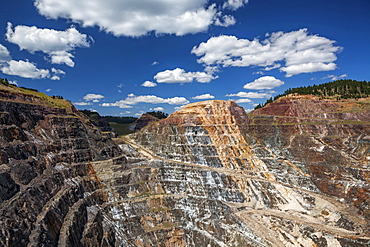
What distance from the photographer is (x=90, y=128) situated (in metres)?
79.2

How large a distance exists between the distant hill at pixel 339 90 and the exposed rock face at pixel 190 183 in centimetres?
1617

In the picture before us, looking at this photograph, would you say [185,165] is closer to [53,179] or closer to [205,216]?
[205,216]

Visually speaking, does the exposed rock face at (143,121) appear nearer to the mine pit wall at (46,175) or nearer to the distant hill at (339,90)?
the mine pit wall at (46,175)

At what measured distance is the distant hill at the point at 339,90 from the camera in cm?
10193

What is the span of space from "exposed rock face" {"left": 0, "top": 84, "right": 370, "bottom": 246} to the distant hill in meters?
16.2

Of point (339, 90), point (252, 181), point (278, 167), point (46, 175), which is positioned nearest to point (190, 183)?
point (252, 181)

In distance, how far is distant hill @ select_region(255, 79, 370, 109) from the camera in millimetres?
101925

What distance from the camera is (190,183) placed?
6788 centimetres

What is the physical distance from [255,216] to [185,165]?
94.0 feet

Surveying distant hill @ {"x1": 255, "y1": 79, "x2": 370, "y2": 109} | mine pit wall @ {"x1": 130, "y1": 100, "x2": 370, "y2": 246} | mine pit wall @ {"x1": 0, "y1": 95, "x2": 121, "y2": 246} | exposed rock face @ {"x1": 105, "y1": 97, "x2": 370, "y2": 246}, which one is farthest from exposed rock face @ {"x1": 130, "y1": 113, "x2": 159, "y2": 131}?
distant hill @ {"x1": 255, "y1": 79, "x2": 370, "y2": 109}

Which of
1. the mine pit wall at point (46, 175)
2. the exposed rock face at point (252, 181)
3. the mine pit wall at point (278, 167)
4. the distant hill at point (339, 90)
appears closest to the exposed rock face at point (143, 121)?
the mine pit wall at point (278, 167)

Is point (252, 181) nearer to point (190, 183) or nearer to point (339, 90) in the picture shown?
point (190, 183)

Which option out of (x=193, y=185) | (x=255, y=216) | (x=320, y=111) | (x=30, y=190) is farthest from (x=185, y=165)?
(x=320, y=111)

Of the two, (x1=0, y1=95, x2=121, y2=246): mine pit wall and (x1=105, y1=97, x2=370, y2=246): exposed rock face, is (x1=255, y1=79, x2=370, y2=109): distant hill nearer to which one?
(x1=105, y1=97, x2=370, y2=246): exposed rock face
